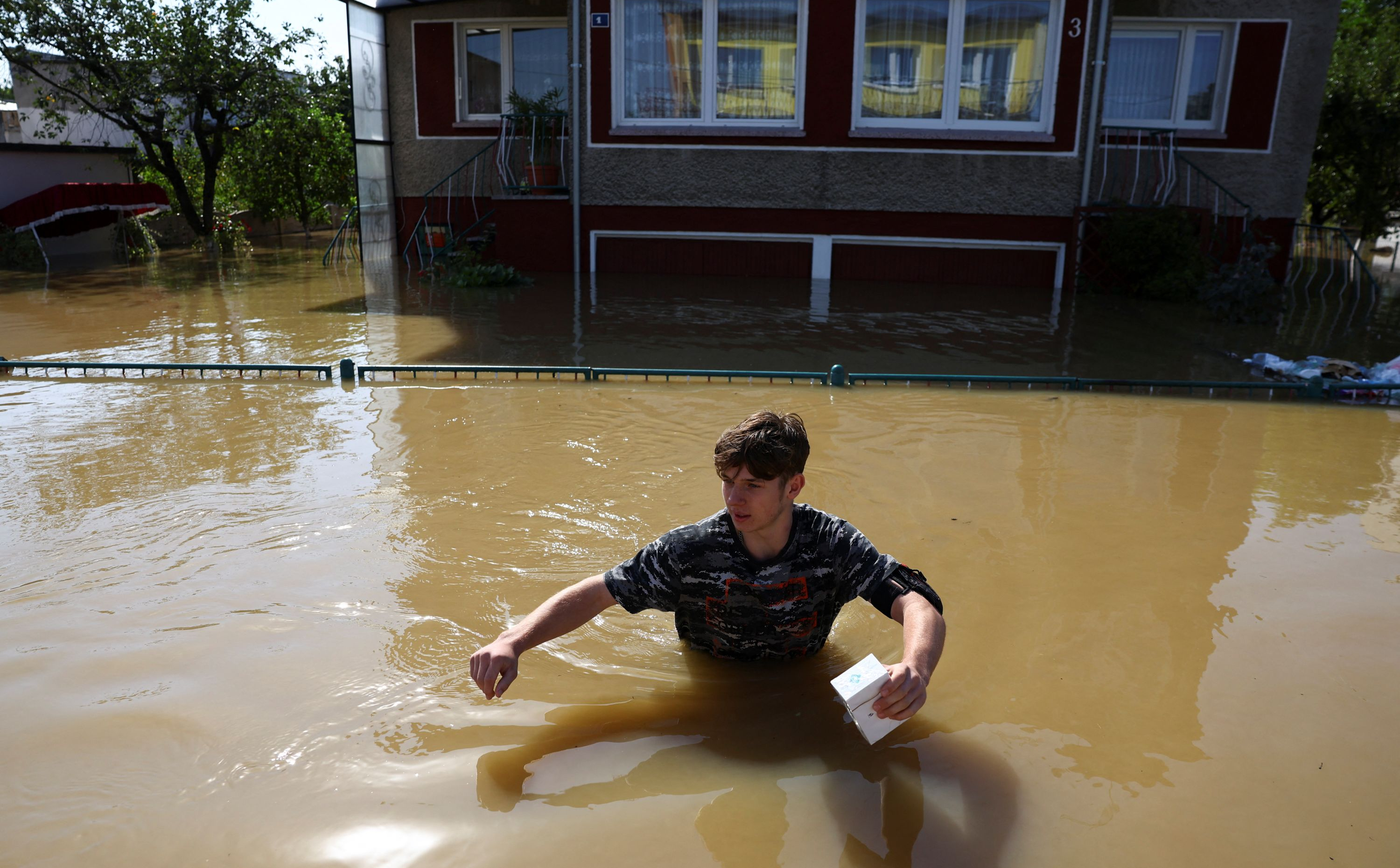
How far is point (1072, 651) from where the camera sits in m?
3.27

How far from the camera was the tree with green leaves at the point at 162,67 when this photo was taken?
1602 centimetres

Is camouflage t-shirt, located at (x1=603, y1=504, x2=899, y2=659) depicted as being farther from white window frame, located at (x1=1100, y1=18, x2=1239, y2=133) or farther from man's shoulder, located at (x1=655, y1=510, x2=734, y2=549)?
white window frame, located at (x1=1100, y1=18, x2=1239, y2=133)

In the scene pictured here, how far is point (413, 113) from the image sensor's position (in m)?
15.2

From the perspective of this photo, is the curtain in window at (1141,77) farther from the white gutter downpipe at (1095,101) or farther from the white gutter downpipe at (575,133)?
the white gutter downpipe at (575,133)

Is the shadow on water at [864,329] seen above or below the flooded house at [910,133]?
below

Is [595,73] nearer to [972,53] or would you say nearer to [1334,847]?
[972,53]

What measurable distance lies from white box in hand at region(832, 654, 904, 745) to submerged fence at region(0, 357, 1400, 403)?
13.9 ft

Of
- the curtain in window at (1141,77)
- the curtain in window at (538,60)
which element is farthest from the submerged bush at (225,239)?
the curtain in window at (1141,77)

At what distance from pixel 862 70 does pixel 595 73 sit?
3343mm

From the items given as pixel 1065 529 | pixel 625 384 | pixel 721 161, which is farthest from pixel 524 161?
pixel 1065 529

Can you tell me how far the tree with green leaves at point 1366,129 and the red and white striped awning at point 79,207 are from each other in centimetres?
1845

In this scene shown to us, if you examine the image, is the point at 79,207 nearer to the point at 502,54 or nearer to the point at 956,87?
the point at 502,54

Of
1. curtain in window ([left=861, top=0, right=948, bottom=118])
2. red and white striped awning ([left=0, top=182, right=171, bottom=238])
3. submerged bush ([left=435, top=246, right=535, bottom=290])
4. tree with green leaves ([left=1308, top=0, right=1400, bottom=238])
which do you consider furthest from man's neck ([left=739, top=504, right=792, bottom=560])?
red and white striped awning ([left=0, top=182, right=171, bottom=238])

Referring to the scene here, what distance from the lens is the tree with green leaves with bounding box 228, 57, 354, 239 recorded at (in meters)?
18.2
